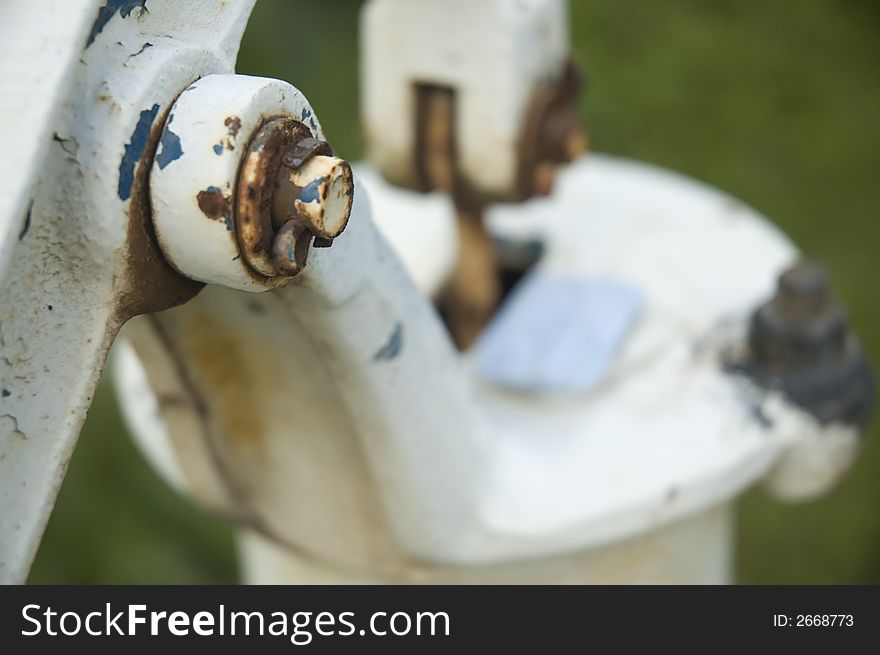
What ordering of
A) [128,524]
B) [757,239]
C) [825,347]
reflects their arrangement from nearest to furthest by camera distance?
[825,347] → [757,239] → [128,524]

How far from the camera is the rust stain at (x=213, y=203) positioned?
551 mm

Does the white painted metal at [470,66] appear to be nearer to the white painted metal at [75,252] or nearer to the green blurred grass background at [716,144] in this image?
the white painted metal at [75,252]

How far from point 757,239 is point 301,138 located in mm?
718

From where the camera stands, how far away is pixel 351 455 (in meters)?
0.91

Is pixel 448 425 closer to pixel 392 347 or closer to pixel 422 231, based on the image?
pixel 392 347

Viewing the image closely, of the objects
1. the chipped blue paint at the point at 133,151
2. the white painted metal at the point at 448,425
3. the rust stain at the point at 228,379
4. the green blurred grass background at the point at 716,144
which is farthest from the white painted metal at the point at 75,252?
the green blurred grass background at the point at 716,144

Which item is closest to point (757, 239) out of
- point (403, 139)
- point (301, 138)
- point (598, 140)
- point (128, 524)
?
point (403, 139)

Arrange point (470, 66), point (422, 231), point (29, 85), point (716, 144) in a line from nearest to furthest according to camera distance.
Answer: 1. point (29, 85)
2. point (470, 66)
3. point (422, 231)
4. point (716, 144)

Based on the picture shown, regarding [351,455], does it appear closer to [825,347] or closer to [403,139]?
[403,139]

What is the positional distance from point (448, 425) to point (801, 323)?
0.99 feet

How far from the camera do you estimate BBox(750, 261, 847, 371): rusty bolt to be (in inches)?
39.1

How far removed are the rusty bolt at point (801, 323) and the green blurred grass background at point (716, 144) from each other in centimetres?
97

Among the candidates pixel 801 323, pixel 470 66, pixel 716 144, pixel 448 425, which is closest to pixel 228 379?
pixel 448 425

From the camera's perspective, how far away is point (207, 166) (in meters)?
0.55
